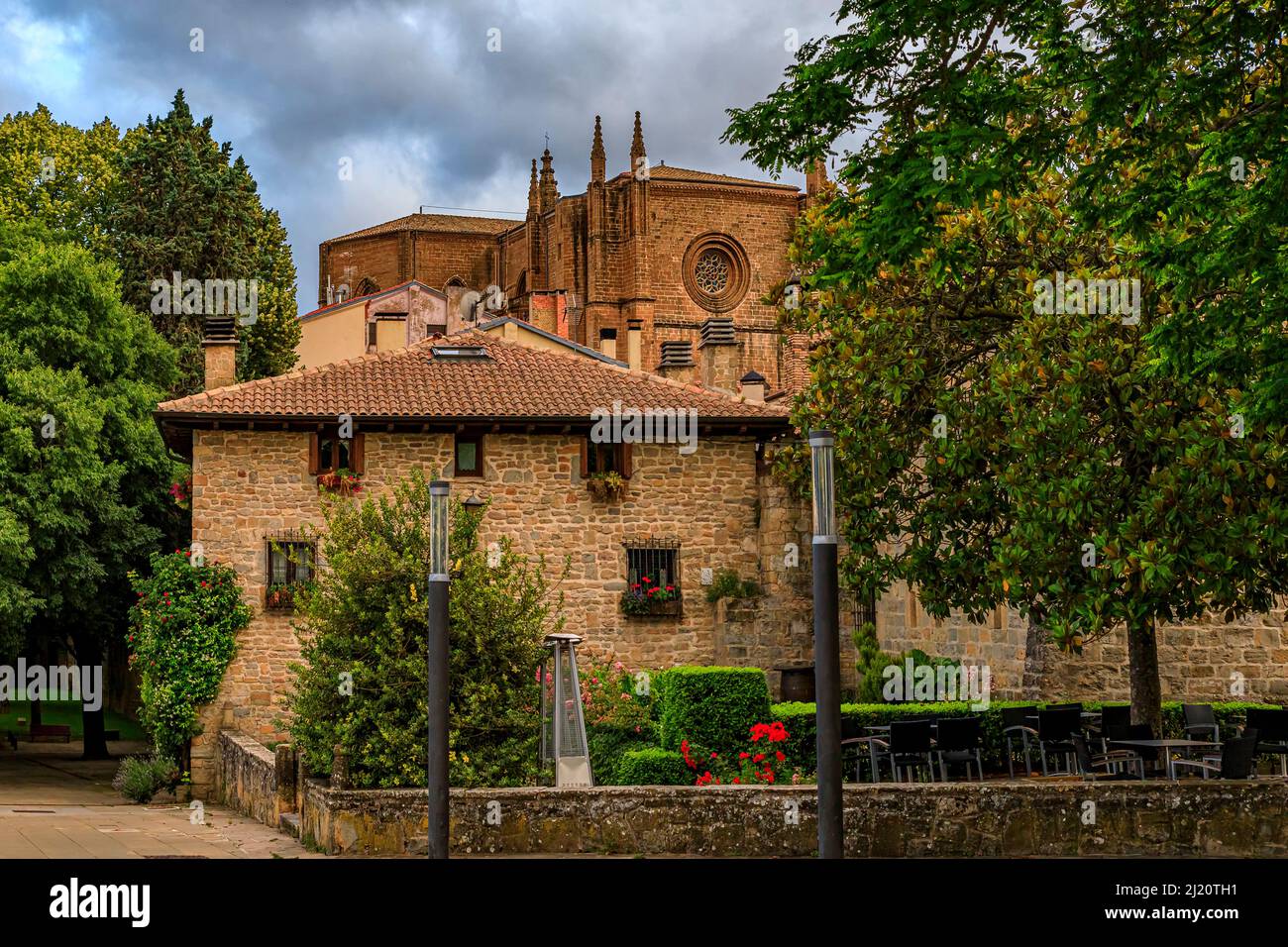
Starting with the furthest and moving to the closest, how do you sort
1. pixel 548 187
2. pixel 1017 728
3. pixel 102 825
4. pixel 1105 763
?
pixel 548 187
pixel 102 825
pixel 1105 763
pixel 1017 728

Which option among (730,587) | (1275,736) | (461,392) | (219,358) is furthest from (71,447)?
(1275,736)

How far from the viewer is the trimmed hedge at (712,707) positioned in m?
16.4

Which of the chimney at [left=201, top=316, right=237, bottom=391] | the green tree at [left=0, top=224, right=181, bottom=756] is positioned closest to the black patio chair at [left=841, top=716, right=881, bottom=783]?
the chimney at [left=201, top=316, right=237, bottom=391]

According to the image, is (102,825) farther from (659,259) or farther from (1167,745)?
(659,259)

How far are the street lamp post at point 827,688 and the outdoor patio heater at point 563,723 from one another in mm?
5416

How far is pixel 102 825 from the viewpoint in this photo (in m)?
17.8

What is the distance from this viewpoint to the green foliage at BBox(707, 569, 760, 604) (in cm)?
2448

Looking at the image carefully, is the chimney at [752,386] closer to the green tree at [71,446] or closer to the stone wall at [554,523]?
the stone wall at [554,523]

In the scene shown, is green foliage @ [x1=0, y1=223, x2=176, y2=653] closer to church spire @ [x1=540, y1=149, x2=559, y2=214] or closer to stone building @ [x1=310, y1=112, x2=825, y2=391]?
stone building @ [x1=310, y1=112, x2=825, y2=391]

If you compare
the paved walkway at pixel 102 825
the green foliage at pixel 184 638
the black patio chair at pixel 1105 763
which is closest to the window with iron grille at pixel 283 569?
the green foliage at pixel 184 638

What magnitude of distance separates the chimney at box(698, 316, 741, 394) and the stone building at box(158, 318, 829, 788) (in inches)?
72.8

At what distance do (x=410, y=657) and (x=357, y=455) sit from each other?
888 cm

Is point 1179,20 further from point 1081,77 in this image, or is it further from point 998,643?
point 998,643

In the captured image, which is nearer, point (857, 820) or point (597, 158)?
point (857, 820)
